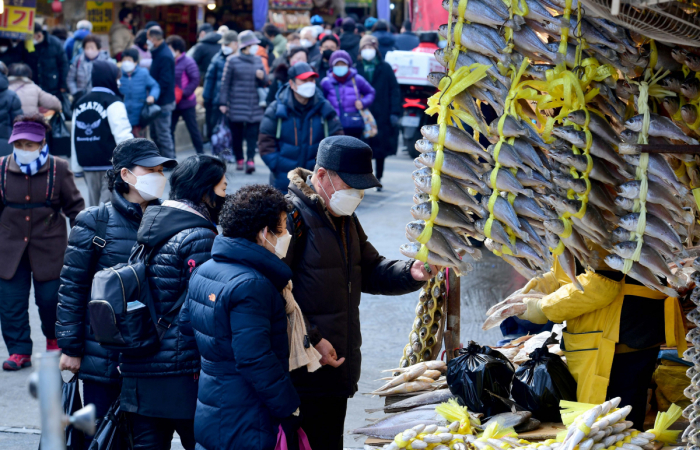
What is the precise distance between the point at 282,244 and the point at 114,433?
1258 mm

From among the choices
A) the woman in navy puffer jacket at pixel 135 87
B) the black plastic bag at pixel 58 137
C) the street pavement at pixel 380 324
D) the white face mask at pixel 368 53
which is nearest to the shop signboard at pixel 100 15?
the woman in navy puffer jacket at pixel 135 87

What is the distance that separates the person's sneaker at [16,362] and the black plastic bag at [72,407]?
1.88m

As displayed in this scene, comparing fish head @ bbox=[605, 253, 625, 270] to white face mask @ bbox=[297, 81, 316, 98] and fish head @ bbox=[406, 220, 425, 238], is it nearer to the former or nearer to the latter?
fish head @ bbox=[406, 220, 425, 238]

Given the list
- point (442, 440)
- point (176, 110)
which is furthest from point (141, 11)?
point (442, 440)

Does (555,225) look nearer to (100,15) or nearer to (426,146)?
(426,146)

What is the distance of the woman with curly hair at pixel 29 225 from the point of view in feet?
17.5

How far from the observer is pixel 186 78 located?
1307 cm

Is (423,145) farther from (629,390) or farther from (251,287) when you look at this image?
(629,390)

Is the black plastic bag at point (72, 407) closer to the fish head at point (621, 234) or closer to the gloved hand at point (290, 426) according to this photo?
the gloved hand at point (290, 426)

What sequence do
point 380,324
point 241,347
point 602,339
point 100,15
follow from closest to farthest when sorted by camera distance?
1. point 241,347
2. point 602,339
3. point 380,324
4. point 100,15

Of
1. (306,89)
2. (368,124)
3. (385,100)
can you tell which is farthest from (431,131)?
(385,100)

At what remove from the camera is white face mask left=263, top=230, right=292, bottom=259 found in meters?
3.21

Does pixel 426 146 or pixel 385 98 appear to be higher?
pixel 426 146

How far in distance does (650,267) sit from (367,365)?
352cm
